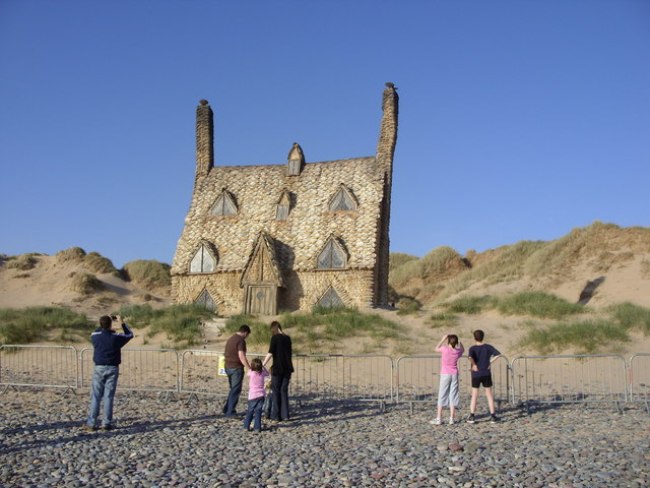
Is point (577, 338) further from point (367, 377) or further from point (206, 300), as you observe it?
point (206, 300)

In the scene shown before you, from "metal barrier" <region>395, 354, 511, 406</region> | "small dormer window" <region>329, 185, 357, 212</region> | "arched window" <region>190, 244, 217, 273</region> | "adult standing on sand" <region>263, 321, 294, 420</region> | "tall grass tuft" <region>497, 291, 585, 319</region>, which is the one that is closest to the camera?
"adult standing on sand" <region>263, 321, 294, 420</region>

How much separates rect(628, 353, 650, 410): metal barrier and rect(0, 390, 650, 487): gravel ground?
4.35ft

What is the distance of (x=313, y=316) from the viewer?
27172mm

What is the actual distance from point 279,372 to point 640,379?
10533 mm

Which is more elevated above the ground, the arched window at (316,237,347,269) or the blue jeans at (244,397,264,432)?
the arched window at (316,237,347,269)

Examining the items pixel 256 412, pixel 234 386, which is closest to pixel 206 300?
pixel 234 386

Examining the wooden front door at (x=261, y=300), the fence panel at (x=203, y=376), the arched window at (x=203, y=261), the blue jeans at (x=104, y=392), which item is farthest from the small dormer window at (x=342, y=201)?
the blue jeans at (x=104, y=392)

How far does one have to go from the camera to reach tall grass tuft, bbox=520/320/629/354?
21.3m

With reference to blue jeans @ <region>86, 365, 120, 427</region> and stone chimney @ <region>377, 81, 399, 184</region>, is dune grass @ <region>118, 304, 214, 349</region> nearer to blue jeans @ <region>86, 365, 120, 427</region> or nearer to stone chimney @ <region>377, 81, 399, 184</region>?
stone chimney @ <region>377, 81, 399, 184</region>

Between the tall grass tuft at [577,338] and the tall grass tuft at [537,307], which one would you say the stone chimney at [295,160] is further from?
the tall grass tuft at [577,338]

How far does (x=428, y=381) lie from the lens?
18.5 meters

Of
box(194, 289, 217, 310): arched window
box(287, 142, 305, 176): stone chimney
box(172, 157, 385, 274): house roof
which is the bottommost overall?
box(194, 289, 217, 310): arched window

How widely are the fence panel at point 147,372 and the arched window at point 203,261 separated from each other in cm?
1011

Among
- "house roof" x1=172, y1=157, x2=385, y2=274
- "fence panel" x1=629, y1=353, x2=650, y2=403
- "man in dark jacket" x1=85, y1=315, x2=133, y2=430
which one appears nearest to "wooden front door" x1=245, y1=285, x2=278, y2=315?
"house roof" x1=172, y1=157, x2=385, y2=274
